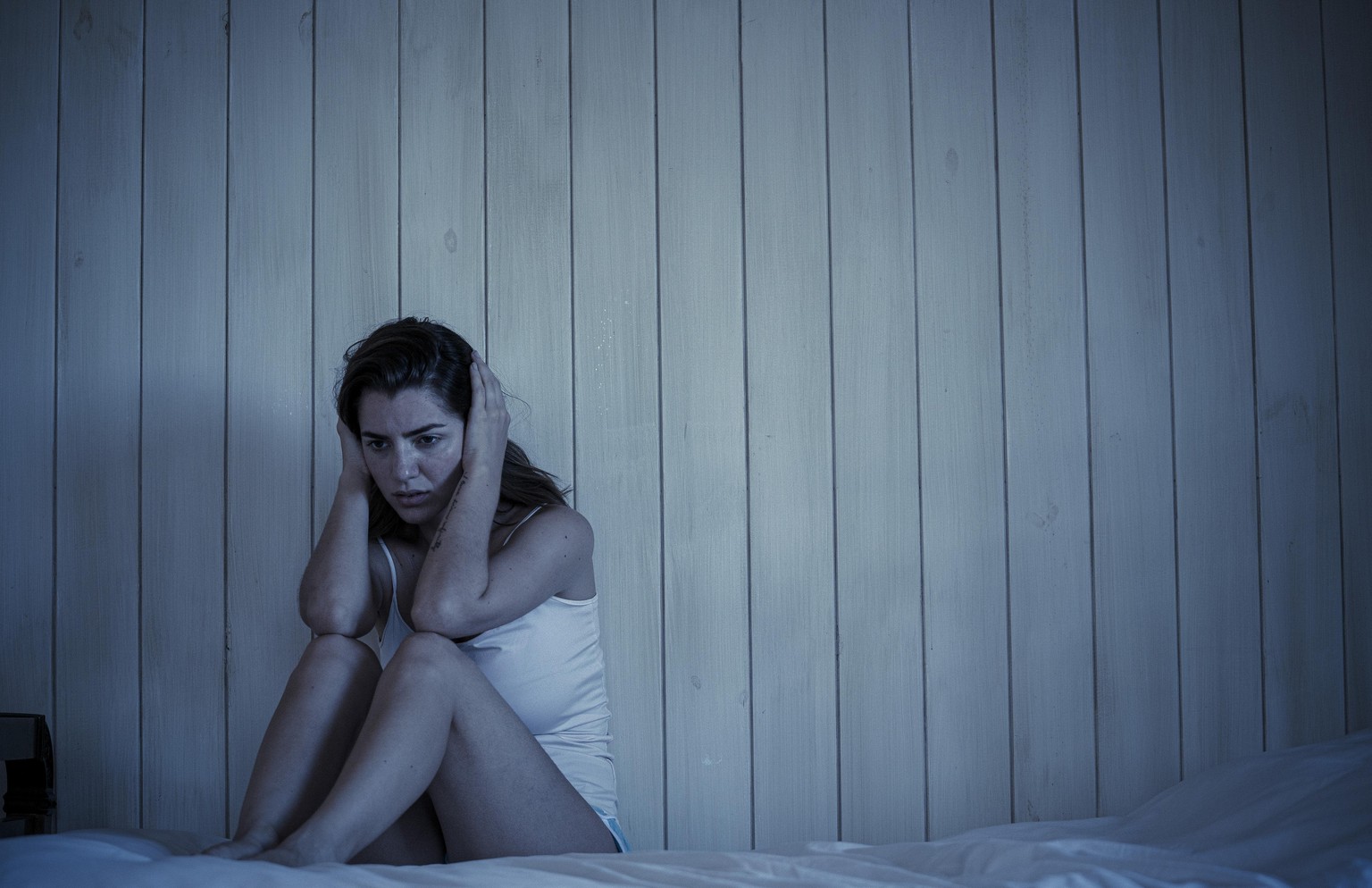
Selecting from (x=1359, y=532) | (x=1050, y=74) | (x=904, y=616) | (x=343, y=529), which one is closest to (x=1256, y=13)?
(x=1050, y=74)

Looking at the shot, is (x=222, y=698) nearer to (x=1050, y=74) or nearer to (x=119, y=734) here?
(x=119, y=734)

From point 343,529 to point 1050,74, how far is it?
1.38 m

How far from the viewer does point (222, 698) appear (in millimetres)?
1605

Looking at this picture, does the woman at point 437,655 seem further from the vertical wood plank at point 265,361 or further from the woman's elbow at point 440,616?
the vertical wood plank at point 265,361

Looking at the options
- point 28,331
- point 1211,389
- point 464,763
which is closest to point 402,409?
point 464,763

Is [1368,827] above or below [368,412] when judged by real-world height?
below

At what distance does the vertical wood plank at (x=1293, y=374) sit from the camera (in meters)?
1.64

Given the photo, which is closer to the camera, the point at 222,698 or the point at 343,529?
the point at 343,529

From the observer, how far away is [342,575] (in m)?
1.34

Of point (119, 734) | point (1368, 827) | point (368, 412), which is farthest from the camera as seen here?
point (119, 734)

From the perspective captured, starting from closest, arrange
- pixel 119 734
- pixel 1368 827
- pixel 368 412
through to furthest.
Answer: pixel 1368 827 → pixel 368 412 → pixel 119 734

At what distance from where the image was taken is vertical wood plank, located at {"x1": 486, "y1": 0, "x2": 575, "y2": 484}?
1.63 m

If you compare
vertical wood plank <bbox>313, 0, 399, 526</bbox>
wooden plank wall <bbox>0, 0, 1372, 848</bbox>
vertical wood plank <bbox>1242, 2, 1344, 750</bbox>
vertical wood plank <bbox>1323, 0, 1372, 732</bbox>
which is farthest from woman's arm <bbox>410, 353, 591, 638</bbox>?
vertical wood plank <bbox>1323, 0, 1372, 732</bbox>

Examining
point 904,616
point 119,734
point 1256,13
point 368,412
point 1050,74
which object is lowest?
point 119,734
